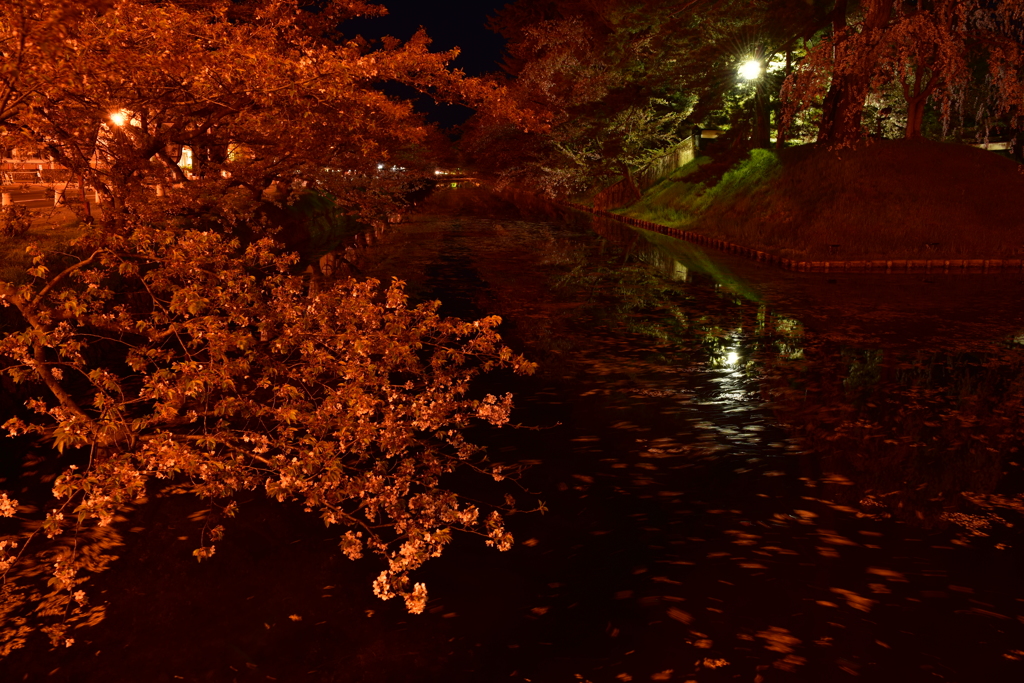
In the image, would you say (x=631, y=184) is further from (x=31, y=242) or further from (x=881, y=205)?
(x=31, y=242)

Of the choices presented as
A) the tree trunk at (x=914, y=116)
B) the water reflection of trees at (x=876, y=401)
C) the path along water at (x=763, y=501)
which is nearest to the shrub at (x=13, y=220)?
the path along water at (x=763, y=501)

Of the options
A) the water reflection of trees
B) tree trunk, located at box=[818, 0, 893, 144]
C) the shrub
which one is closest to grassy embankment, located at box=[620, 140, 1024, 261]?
tree trunk, located at box=[818, 0, 893, 144]

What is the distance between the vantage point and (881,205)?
2383 centimetres

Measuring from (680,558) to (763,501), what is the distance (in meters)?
1.44

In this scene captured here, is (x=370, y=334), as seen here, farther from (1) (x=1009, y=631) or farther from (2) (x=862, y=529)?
(1) (x=1009, y=631)

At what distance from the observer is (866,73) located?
24.0m

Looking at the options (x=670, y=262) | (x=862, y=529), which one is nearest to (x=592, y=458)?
(x=862, y=529)

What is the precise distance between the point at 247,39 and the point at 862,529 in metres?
10.0

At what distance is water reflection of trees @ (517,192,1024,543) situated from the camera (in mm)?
7402

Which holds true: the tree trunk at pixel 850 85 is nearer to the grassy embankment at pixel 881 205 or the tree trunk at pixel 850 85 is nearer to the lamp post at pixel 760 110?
the grassy embankment at pixel 881 205

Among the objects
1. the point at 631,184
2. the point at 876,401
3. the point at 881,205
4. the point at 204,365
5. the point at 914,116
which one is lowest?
the point at 876,401

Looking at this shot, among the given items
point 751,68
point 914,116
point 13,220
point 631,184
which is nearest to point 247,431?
point 13,220

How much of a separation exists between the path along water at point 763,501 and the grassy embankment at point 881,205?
718 centimetres

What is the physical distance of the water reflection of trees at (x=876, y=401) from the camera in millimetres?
7402
